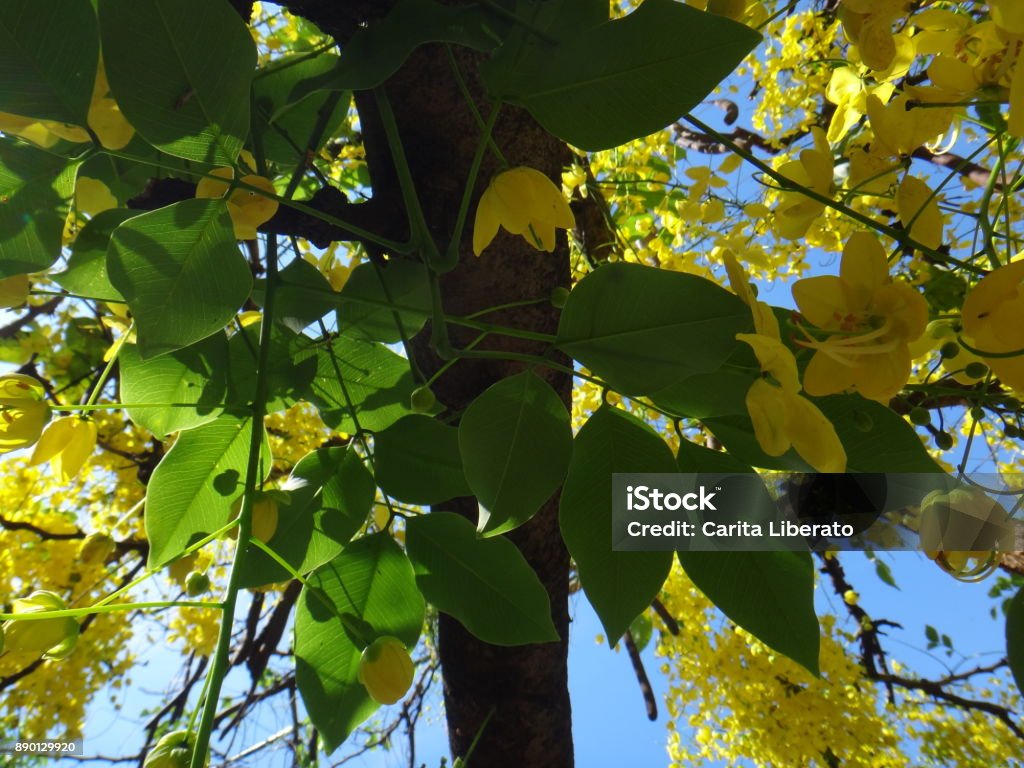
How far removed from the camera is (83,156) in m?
0.36

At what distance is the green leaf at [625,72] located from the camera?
305 mm

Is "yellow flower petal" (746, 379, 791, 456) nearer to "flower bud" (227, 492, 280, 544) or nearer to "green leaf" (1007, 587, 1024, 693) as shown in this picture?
"green leaf" (1007, 587, 1024, 693)

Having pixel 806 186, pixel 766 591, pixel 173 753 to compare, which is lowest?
pixel 173 753

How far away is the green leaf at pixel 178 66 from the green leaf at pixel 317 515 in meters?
0.24

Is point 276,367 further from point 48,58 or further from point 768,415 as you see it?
point 768,415

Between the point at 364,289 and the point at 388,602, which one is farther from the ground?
the point at 364,289

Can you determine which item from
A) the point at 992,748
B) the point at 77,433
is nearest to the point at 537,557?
the point at 77,433

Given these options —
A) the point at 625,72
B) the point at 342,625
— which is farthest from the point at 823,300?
the point at 342,625

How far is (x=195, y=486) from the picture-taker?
19.1 inches

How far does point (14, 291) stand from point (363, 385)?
0.78 ft

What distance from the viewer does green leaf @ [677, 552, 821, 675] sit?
382mm

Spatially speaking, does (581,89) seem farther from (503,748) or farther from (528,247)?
(503,748)

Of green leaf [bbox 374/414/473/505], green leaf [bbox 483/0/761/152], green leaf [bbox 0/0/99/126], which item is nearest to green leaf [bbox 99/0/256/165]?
green leaf [bbox 0/0/99/126]

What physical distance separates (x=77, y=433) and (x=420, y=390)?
0.80ft
